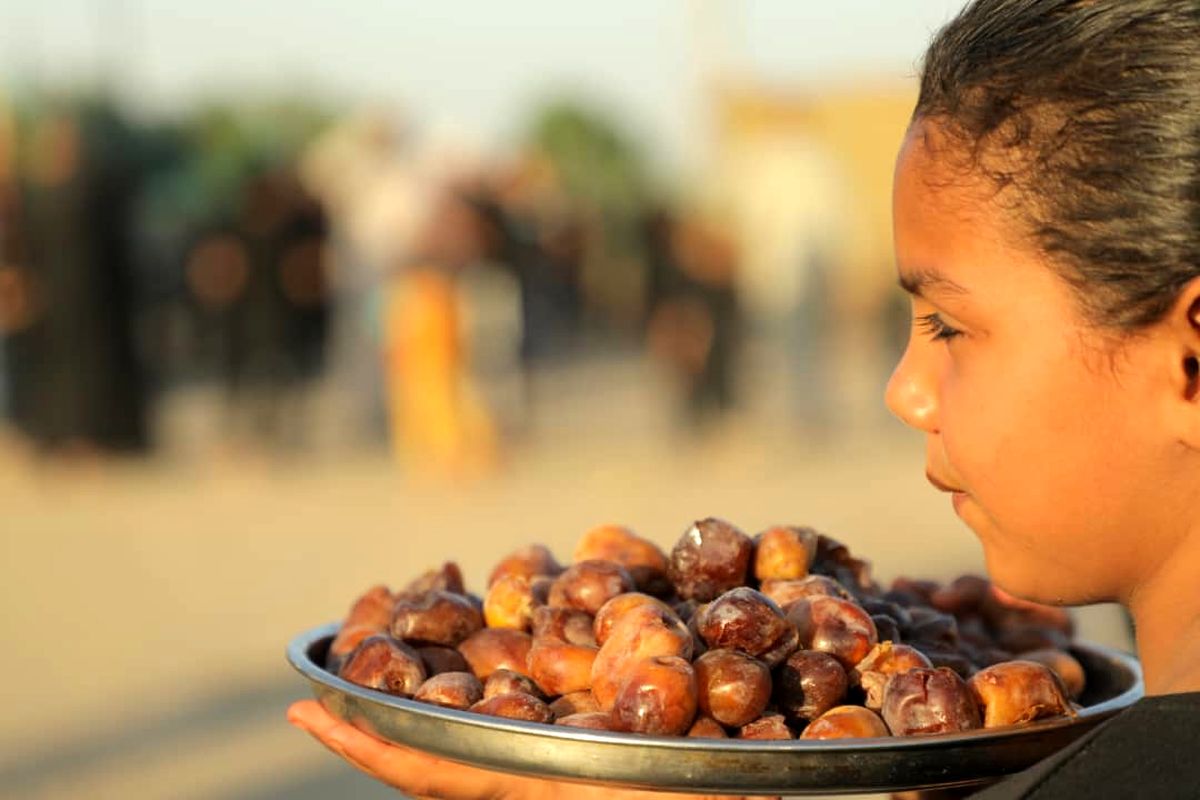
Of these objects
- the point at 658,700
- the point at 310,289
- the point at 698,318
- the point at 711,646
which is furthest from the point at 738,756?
the point at 698,318

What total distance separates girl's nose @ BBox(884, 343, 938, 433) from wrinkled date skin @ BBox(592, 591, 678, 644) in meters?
0.29

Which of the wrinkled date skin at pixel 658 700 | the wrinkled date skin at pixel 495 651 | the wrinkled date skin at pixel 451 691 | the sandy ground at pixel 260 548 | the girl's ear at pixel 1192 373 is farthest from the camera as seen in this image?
the sandy ground at pixel 260 548

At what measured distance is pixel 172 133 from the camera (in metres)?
50.2

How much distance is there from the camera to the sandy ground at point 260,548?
18.6 feet

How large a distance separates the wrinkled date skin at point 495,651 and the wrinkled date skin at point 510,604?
2 centimetres

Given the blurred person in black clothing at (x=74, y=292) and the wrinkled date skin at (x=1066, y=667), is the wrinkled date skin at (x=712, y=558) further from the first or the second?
the blurred person in black clothing at (x=74, y=292)

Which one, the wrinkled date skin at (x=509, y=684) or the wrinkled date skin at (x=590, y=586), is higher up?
the wrinkled date skin at (x=590, y=586)

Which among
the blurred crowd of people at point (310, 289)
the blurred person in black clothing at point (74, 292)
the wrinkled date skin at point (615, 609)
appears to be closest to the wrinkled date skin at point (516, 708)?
the wrinkled date skin at point (615, 609)

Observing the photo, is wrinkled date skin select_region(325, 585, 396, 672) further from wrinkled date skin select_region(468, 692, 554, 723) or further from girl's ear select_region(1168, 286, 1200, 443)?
girl's ear select_region(1168, 286, 1200, 443)

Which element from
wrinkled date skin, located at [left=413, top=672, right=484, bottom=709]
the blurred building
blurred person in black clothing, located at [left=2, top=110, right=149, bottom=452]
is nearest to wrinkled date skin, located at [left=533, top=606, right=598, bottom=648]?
wrinkled date skin, located at [left=413, top=672, right=484, bottom=709]

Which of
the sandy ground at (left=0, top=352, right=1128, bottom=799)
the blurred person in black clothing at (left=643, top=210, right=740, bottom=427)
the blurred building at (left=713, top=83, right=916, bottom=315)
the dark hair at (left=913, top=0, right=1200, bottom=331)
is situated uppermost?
the blurred building at (left=713, top=83, right=916, bottom=315)

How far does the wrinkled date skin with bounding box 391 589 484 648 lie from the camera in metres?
1.71

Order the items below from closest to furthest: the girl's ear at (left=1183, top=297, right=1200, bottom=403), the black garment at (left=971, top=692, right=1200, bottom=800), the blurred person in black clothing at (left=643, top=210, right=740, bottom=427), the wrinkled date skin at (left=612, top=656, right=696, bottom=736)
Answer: the black garment at (left=971, top=692, right=1200, bottom=800)
the girl's ear at (left=1183, top=297, right=1200, bottom=403)
the wrinkled date skin at (left=612, top=656, right=696, bottom=736)
the blurred person in black clothing at (left=643, top=210, right=740, bottom=427)

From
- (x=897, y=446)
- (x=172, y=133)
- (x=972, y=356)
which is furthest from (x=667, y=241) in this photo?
(x=172, y=133)
